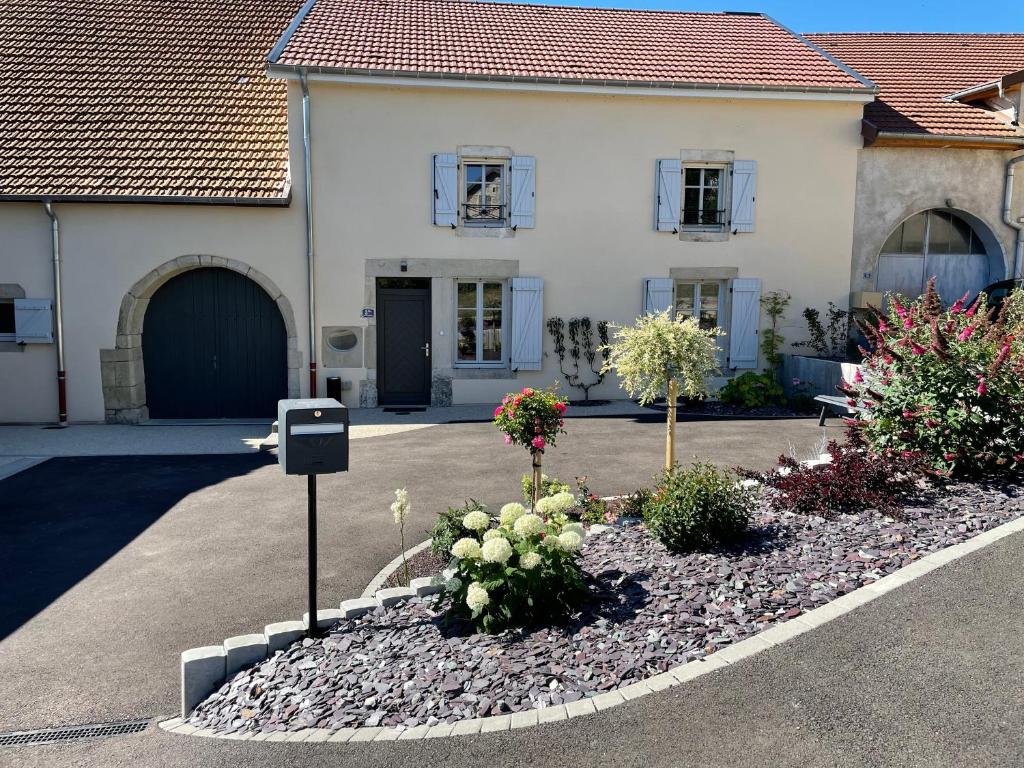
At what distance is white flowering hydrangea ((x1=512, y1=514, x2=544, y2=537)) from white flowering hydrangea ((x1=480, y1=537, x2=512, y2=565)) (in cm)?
16

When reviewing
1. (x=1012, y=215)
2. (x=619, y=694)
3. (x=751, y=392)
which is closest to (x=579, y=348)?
(x=751, y=392)

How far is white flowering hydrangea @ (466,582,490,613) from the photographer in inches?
166

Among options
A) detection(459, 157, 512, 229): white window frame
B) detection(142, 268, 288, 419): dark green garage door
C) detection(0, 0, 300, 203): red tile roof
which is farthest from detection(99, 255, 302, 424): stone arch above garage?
detection(459, 157, 512, 229): white window frame

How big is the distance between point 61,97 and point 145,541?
10550 mm

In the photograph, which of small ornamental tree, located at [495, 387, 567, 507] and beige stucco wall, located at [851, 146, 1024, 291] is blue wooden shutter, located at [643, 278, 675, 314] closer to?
beige stucco wall, located at [851, 146, 1024, 291]

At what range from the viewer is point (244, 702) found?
13.1ft

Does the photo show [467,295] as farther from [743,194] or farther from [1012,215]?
[1012,215]

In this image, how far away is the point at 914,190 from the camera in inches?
579

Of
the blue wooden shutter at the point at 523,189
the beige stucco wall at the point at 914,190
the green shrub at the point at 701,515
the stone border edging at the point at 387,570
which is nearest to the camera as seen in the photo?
the green shrub at the point at 701,515

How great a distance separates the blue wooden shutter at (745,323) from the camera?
1421 centimetres

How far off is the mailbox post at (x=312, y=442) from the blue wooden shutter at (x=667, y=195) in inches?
409

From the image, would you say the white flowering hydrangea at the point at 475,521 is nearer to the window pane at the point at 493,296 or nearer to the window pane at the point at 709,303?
the window pane at the point at 493,296

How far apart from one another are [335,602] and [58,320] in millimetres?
9653

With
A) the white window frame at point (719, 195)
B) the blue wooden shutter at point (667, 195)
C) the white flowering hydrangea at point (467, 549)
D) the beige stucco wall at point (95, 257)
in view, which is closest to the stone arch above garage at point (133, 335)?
the beige stucco wall at point (95, 257)
